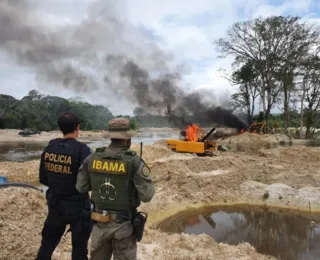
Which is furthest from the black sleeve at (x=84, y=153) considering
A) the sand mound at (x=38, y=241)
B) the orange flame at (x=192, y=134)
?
the orange flame at (x=192, y=134)

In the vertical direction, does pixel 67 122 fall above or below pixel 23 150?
above

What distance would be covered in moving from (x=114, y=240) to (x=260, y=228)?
5715 millimetres

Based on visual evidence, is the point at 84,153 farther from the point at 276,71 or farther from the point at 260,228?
the point at 276,71

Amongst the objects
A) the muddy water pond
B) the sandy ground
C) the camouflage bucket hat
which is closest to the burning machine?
the sandy ground

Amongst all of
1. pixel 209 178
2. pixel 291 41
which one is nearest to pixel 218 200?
pixel 209 178

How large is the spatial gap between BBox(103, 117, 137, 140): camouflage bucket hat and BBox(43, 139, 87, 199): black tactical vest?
41 centimetres

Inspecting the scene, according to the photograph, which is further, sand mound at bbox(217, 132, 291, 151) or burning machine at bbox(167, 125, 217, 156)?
sand mound at bbox(217, 132, 291, 151)

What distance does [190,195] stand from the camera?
379 inches

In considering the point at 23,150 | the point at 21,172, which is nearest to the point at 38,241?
the point at 21,172

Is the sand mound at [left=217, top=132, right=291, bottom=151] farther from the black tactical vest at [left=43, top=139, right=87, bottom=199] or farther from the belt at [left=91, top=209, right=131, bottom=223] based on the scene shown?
the belt at [left=91, top=209, right=131, bottom=223]

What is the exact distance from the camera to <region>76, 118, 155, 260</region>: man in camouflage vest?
2.79m

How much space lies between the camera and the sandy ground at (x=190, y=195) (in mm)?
4594

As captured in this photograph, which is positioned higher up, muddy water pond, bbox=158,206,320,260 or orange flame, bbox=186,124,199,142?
orange flame, bbox=186,124,199,142

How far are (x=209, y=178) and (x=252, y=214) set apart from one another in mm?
2273
